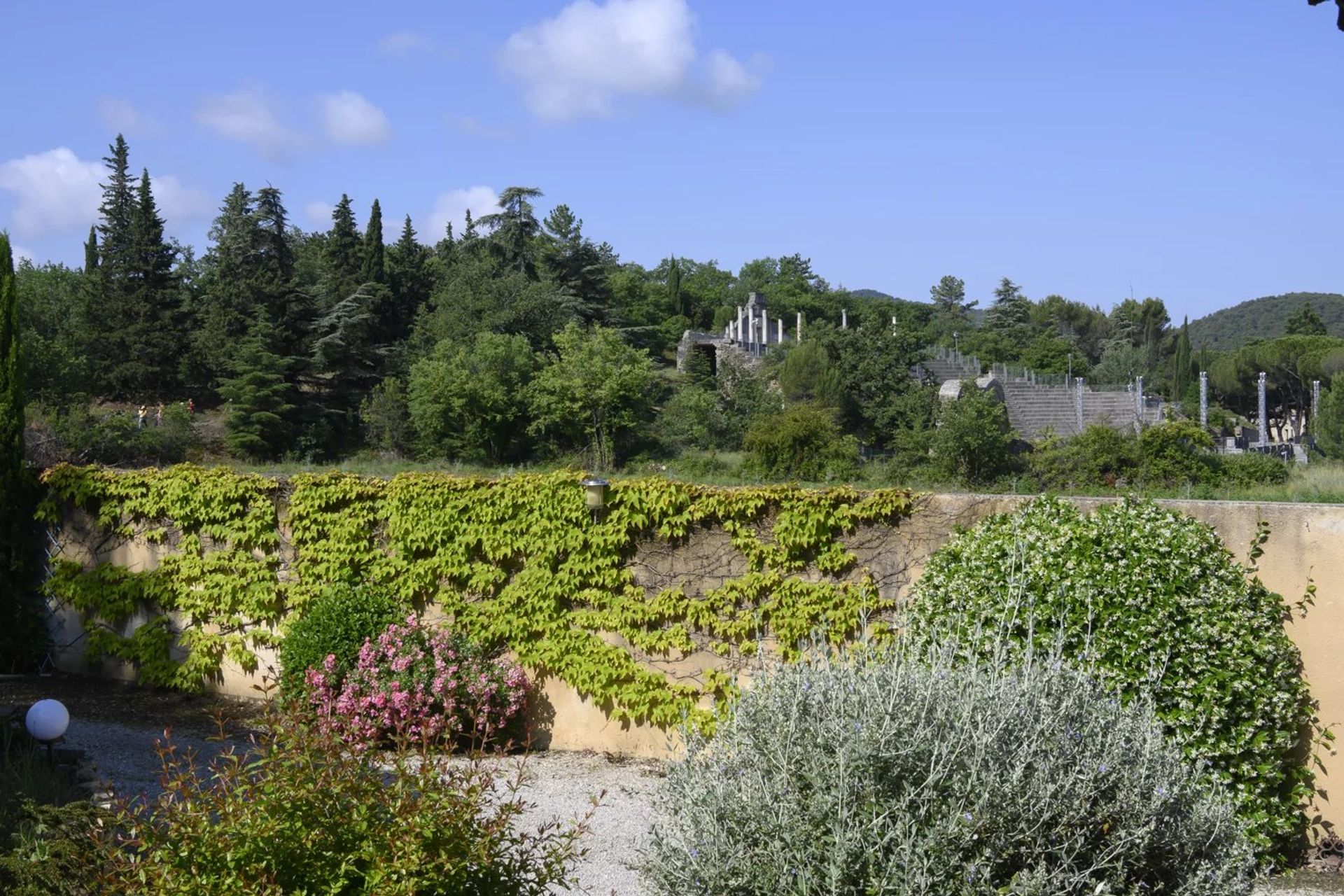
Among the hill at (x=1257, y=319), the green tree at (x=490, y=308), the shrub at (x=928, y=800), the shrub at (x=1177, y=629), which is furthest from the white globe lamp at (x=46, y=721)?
the hill at (x=1257, y=319)

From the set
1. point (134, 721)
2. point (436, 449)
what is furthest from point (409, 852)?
point (436, 449)

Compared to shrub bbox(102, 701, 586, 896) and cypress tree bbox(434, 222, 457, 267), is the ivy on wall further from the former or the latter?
cypress tree bbox(434, 222, 457, 267)

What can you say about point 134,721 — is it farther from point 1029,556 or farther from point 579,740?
point 1029,556

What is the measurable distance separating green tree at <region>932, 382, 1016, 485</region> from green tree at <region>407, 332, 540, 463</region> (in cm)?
1290

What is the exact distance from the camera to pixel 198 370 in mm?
34719

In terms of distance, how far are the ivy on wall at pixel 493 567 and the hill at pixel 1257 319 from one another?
283ft

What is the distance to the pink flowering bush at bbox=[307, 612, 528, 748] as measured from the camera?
6781 millimetres

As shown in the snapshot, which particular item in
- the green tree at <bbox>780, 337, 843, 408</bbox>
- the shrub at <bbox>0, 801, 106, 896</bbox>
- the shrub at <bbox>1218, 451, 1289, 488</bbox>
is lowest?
the shrub at <bbox>0, 801, 106, 896</bbox>

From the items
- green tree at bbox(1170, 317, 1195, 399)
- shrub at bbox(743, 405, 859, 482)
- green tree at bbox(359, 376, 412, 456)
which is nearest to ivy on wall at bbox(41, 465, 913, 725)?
shrub at bbox(743, 405, 859, 482)

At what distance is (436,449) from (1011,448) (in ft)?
54.4

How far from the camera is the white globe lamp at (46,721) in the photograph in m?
5.69

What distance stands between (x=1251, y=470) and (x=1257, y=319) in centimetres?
9391

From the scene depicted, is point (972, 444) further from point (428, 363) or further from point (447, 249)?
point (447, 249)

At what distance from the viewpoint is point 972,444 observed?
24.4 meters
